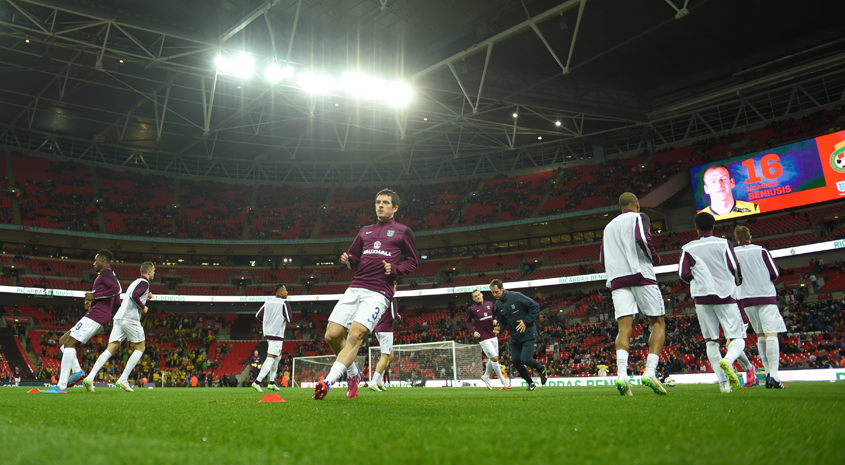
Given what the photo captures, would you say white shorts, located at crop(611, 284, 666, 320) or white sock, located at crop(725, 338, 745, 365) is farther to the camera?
white sock, located at crop(725, 338, 745, 365)

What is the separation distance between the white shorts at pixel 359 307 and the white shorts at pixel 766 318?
5.48 metres

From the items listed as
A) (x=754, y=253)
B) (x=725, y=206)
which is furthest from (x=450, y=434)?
(x=725, y=206)

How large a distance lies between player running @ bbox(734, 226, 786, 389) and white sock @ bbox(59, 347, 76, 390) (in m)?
10.5

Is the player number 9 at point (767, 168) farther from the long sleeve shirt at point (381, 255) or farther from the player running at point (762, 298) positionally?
the long sleeve shirt at point (381, 255)

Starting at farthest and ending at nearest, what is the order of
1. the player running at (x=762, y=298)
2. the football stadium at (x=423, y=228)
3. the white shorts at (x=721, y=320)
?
1. the player running at (x=762, y=298)
2. the white shorts at (x=721, y=320)
3. the football stadium at (x=423, y=228)

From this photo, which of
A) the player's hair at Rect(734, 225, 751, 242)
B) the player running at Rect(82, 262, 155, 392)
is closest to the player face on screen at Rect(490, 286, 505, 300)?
the player's hair at Rect(734, 225, 751, 242)

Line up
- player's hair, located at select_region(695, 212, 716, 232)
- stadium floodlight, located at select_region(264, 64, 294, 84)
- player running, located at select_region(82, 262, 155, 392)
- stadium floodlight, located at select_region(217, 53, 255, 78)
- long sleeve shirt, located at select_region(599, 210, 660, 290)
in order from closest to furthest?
long sleeve shirt, located at select_region(599, 210, 660, 290)
player's hair, located at select_region(695, 212, 716, 232)
player running, located at select_region(82, 262, 155, 392)
stadium floodlight, located at select_region(264, 64, 294, 84)
stadium floodlight, located at select_region(217, 53, 255, 78)

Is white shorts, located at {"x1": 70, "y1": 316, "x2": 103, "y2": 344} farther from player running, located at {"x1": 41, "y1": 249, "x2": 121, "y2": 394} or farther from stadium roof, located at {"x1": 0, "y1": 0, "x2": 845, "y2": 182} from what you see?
stadium roof, located at {"x1": 0, "y1": 0, "x2": 845, "y2": 182}

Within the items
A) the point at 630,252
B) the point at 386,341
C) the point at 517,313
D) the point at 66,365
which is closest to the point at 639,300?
the point at 630,252

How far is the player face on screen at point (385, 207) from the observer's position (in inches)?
220

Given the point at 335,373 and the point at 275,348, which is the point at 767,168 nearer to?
the point at 275,348

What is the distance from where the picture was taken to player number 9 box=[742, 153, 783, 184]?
29.6 meters

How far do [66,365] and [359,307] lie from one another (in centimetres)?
600

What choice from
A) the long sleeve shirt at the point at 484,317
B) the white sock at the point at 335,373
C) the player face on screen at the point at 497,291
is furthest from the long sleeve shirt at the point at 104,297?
the long sleeve shirt at the point at 484,317
